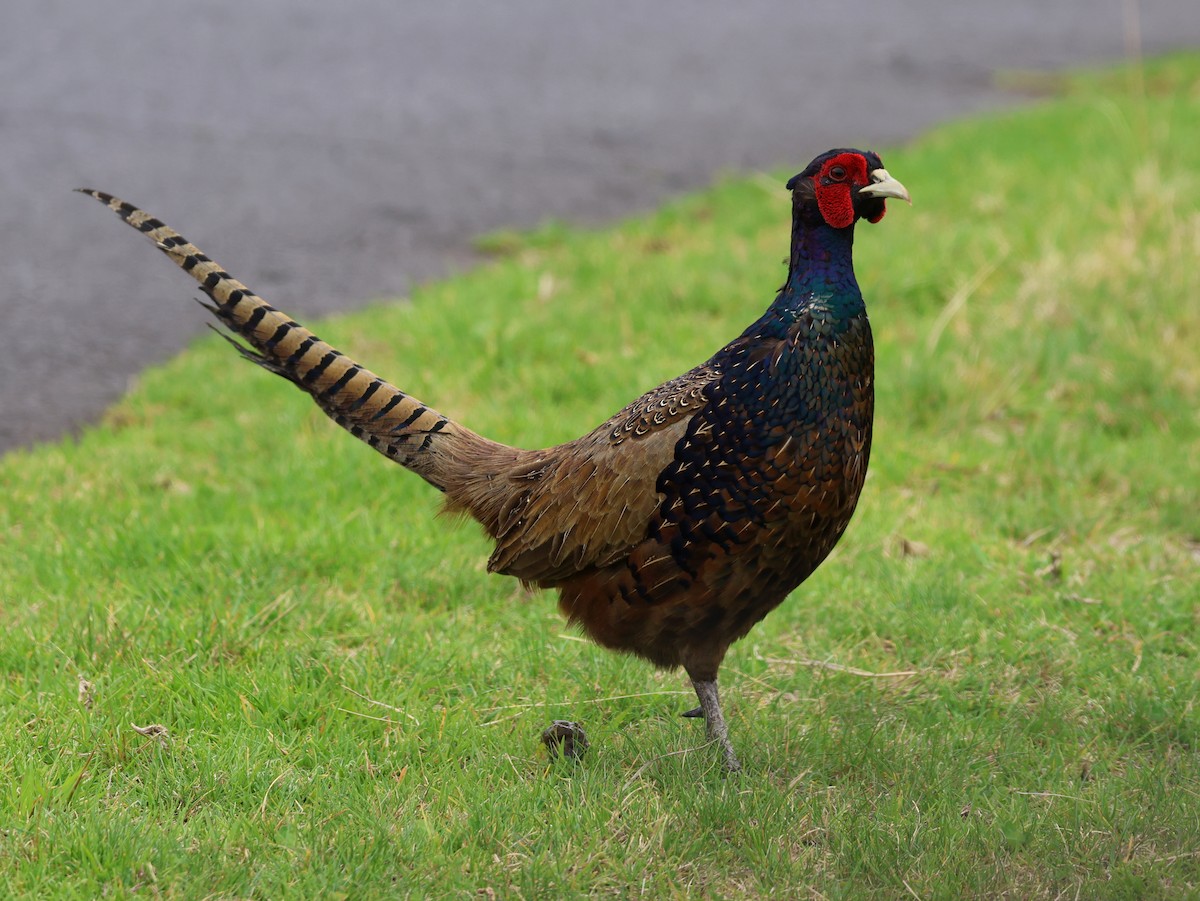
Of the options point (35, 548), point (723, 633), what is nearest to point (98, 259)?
point (35, 548)

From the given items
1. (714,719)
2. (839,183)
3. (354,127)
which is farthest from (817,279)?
(354,127)

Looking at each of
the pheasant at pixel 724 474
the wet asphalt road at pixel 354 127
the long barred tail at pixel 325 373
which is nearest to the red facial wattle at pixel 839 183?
the pheasant at pixel 724 474

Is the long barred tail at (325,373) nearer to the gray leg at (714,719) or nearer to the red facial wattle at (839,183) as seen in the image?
the gray leg at (714,719)

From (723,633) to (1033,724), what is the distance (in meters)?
0.99

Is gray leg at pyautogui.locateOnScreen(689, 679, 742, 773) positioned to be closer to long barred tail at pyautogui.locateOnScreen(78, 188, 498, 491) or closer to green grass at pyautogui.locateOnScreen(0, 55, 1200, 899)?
green grass at pyautogui.locateOnScreen(0, 55, 1200, 899)

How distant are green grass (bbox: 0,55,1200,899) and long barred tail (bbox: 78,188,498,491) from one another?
2.12 feet

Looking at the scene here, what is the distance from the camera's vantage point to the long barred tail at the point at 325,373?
12.7 ft

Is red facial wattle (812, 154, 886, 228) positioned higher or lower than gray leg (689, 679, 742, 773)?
higher

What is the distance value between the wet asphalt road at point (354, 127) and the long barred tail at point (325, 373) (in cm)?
215

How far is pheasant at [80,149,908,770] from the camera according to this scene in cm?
343

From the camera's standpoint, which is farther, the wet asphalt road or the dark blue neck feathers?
the wet asphalt road

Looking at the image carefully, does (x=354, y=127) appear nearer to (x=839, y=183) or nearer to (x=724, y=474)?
(x=839, y=183)

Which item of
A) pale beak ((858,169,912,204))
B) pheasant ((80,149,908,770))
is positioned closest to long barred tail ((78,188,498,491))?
pheasant ((80,149,908,770))

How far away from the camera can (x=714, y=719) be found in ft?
12.2
